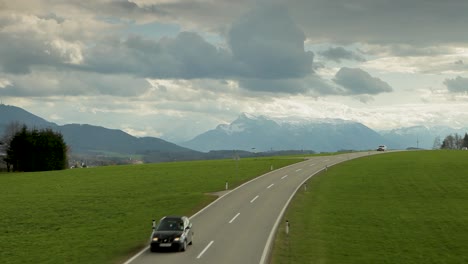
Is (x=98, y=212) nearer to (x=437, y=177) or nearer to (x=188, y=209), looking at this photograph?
(x=188, y=209)

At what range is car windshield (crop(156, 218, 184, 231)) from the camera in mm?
32219

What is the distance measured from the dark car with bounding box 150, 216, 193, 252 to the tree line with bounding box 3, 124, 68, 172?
280 feet

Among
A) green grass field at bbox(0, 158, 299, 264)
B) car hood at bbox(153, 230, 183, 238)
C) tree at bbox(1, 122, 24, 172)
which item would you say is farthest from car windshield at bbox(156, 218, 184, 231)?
tree at bbox(1, 122, 24, 172)

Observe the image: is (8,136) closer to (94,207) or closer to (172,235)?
(94,207)

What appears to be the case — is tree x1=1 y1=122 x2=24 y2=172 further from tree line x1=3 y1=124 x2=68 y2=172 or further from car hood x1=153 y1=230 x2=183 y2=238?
car hood x1=153 y1=230 x2=183 y2=238

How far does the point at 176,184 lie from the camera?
7188 cm

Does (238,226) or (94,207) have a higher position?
(238,226)

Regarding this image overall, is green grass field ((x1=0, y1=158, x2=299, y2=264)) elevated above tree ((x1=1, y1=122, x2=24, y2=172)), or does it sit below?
below

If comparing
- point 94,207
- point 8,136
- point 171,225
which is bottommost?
point 94,207

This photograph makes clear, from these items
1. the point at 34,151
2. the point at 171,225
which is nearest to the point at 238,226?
the point at 171,225

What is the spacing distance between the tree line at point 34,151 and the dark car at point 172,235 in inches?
3362

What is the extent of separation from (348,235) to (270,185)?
27.8 meters

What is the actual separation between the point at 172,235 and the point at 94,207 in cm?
2488

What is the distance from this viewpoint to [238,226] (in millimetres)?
40312
